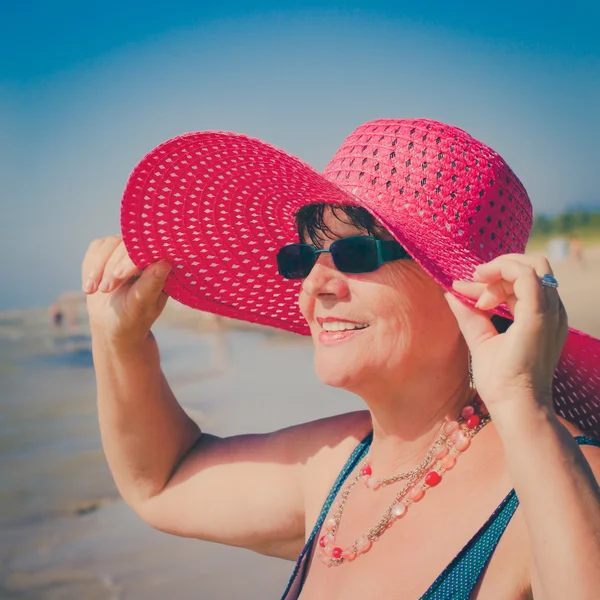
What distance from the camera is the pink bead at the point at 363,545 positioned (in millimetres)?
1884

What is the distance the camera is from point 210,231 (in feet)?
7.54

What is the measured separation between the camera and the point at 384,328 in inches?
72.6

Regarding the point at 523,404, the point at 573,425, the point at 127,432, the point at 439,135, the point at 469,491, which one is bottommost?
the point at 127,432

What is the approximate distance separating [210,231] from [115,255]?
11.9 inches

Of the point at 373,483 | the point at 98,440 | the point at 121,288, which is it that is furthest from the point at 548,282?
the point at 98,440

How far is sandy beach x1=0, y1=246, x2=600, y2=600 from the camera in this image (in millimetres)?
4203

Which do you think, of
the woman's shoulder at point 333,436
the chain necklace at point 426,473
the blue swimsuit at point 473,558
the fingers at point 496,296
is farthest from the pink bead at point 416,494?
the fingers at point 496,296

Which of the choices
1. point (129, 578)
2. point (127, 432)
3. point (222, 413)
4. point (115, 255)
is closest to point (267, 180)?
point (115, 255)

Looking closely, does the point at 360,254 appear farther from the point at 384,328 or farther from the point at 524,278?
the point at 524,278

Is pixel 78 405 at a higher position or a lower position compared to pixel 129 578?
lower

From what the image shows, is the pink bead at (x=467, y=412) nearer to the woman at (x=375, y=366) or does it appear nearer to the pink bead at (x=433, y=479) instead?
the woman at (x=375, y=366)

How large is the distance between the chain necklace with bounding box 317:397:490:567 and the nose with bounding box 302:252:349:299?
17.9 inches

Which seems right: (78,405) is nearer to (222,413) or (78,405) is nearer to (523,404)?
(222,413)

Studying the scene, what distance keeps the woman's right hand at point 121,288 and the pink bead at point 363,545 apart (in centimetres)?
87
